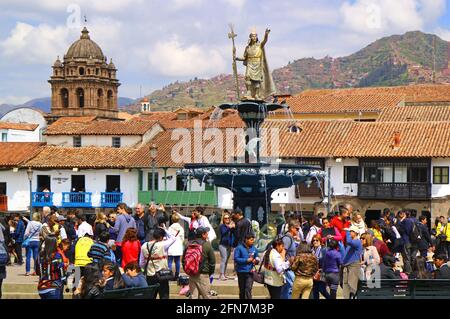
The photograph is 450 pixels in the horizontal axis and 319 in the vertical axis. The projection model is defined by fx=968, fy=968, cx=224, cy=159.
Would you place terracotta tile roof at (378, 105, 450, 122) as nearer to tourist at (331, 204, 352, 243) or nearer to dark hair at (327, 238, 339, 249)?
tourist at (331, 204, 352, 243)

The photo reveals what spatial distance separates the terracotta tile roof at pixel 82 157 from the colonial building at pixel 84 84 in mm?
48852

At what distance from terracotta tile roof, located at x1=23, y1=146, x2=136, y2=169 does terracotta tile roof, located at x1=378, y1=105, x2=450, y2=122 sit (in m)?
14.6

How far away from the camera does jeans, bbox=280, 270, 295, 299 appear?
1507cm

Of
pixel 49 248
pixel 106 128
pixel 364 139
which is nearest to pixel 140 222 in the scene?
pixel 49 248

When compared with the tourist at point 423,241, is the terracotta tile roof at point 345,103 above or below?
above

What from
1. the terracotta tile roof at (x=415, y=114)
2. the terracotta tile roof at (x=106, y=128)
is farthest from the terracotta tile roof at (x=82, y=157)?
the terracotta tile roof at (x=415, y=114)

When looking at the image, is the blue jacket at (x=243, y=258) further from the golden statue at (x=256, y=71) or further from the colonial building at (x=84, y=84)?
the colonial building at (x=84, y=84)

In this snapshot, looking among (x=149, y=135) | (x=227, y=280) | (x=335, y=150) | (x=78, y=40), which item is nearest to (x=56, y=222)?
(x=227, y=280)

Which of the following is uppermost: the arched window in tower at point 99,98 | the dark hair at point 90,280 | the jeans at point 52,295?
the arched window in tower at point 99,98

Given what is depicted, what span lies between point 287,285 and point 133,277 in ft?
9.31

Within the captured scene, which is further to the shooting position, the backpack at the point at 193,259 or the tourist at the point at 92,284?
the backpack at the point at 193,259

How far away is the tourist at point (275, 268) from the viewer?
14.7 m

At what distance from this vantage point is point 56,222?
19047 millimetres

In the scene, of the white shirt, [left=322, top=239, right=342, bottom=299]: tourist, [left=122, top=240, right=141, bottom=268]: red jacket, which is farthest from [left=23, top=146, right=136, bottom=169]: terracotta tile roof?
[left=322, top=239, right=342, bottom=299]: tourist
